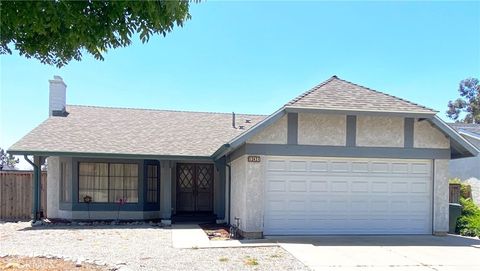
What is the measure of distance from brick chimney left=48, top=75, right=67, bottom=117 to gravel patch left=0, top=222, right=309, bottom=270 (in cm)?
640

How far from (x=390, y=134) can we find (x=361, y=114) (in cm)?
143

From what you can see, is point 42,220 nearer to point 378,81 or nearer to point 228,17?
point 228,17

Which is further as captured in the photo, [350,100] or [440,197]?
[440,197]

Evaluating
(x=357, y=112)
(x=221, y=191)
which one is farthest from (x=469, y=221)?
(x=221, y=191)

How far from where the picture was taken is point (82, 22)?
16.4 ft

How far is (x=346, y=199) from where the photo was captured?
40.0ft

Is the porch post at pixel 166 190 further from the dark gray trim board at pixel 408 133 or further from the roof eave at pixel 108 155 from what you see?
the dark gray trim board at pixel 408 133

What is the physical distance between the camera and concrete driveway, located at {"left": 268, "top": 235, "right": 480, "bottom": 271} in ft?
27.2

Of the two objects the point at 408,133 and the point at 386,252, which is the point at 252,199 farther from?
the point at 408,133

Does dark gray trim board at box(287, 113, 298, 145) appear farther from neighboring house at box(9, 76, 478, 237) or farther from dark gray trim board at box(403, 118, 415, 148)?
dark gray trim board at box(403, 118, 415, 148)

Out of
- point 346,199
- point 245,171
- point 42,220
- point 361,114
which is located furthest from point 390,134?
Result: point 42,220

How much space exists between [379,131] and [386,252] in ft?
12.7

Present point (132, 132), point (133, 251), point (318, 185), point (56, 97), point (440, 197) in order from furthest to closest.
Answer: point (56, 97)
point (132, 132)
point (440, 197)
point (318, 185)
point (133, 251)

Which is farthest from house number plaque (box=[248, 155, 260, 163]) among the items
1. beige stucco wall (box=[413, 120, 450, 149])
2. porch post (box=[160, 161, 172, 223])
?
porch post (box=[160, 161, 172, 223])
